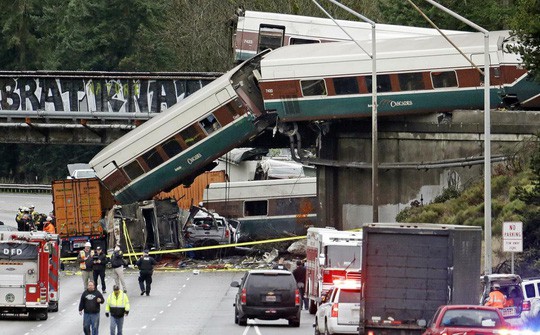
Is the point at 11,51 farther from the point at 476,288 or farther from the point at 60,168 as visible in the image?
the point at 476,288

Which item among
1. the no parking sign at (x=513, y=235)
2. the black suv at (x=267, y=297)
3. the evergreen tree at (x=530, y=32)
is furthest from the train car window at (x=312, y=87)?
the no parking sign at (x=513, y=235)

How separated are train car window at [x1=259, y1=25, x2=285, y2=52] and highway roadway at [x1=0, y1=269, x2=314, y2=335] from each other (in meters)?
10.4

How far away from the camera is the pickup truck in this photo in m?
57.3

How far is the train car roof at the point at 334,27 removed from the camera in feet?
192

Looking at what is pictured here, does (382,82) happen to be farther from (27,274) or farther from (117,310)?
(117,310)

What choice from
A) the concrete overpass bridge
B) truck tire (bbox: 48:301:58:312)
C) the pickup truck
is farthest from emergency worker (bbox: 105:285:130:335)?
the pickup truck

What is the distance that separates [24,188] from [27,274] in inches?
1996

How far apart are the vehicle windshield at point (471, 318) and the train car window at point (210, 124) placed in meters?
29.7

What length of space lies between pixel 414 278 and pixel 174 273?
25.5 m

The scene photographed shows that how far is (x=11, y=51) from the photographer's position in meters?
104

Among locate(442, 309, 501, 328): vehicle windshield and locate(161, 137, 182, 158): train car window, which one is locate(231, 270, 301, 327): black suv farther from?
locate(161, 137, 182, 158): train car window

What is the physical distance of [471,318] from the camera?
26.0m

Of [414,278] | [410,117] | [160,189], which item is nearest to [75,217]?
[160,189]

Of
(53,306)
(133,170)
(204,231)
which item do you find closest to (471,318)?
(53,306)
